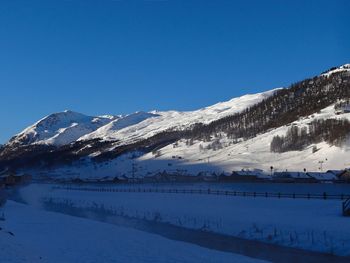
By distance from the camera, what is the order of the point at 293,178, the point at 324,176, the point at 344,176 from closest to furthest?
the point at 344,176
the point at 324,176
the point at 293,178

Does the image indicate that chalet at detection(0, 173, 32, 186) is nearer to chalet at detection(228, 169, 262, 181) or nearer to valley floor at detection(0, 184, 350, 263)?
chalet at detection(228, 169, 262, 181)

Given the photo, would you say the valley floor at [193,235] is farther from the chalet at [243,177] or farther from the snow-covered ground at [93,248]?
the chalet at [243,177]

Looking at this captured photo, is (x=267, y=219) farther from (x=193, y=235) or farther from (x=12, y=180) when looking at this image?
(x=12, y=180)

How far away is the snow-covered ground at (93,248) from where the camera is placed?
24.5 metres

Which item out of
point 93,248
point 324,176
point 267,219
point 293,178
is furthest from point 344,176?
point 93,248

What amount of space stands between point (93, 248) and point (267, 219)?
17.4 metres

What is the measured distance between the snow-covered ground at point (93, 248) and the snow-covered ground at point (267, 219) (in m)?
6.06

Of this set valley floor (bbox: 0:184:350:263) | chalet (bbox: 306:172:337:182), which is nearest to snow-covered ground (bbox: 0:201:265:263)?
valley floor (bbox: 0:184:350:263)

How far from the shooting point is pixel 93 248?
28656mm

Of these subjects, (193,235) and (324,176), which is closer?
(193,235)

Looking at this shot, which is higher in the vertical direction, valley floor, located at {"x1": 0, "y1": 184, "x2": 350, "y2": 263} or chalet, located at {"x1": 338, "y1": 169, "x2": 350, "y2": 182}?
chalet, located at {"x1": 338, "y1": 169, "x2": 350, "y2": 182}

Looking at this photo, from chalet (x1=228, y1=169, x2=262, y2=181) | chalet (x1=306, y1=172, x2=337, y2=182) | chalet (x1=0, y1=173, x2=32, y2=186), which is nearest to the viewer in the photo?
chalet (x1=306, y1=172, x2=337, y2=182)

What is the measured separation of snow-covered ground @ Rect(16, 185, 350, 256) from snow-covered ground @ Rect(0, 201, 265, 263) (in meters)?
6.06

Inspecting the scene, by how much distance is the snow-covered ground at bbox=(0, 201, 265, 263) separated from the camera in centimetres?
2447
